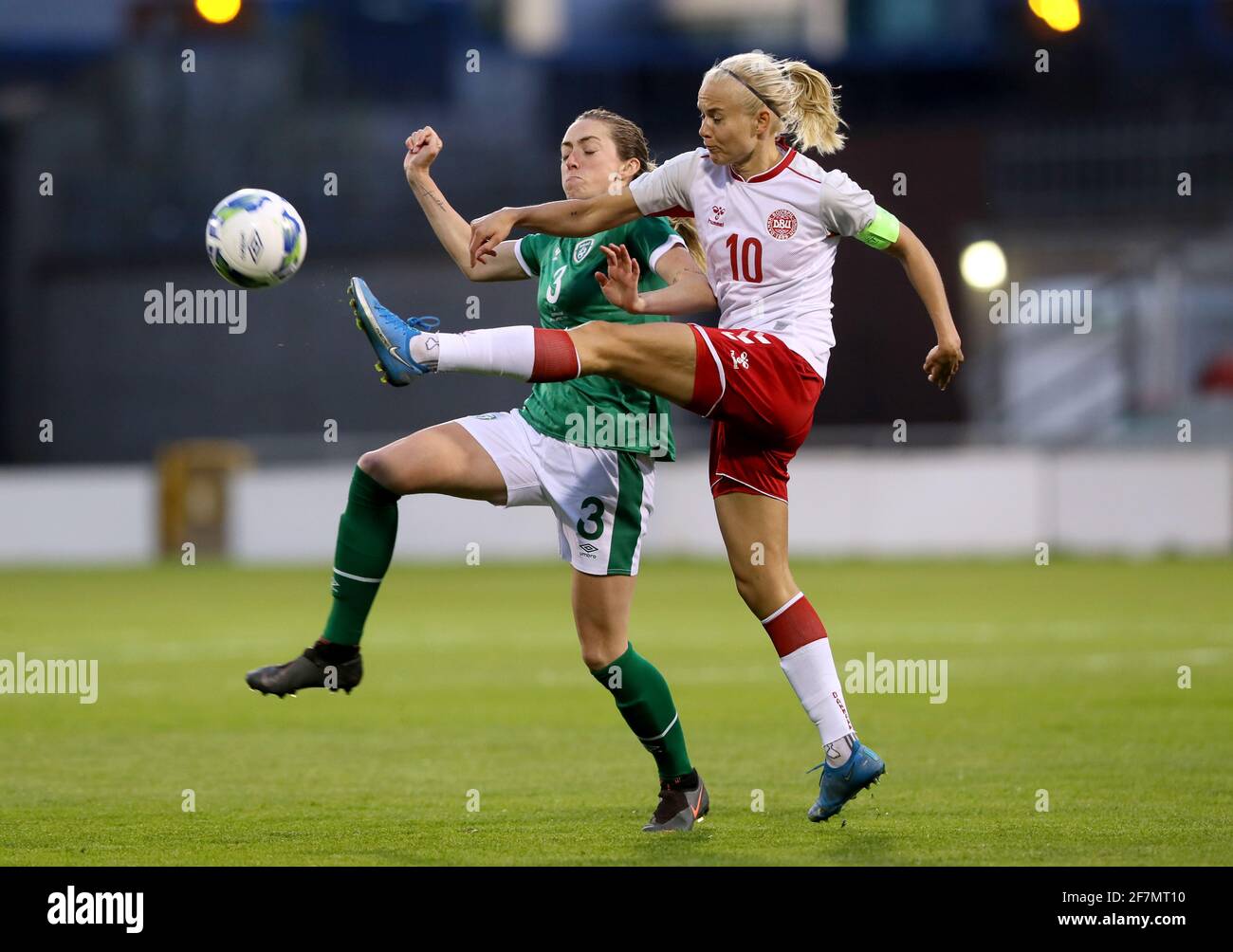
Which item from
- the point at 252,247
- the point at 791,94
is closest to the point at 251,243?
the point at 252,247

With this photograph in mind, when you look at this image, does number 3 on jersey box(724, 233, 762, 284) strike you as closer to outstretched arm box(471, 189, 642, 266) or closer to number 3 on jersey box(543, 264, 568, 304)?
outstretched arm box(471, 189, 642, 266)

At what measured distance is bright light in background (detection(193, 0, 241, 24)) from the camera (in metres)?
11.6

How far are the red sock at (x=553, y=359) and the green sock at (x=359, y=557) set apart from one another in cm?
88

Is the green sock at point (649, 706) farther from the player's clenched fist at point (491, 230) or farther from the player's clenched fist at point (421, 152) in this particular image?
the player's clenched fist at point (421, 152)

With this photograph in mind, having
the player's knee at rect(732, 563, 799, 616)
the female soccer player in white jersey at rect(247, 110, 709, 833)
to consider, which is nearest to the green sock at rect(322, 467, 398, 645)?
the female soccer player in white jersey at rect(247, 110, 709, 833)

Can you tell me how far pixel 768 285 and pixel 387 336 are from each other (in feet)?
4.44

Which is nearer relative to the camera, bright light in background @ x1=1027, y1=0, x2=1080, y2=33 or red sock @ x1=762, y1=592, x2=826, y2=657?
red sock @ x1=762, y1=592, x2=826, y2=657

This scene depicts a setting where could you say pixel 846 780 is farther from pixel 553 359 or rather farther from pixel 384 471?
pixel 384 471

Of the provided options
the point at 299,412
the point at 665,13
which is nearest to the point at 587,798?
the point at 299,412

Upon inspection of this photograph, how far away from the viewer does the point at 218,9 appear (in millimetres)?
11719

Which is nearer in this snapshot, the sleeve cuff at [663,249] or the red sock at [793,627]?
the red sock at [793,627]

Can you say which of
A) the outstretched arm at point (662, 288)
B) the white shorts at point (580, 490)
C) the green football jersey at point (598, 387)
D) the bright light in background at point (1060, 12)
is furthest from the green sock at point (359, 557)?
the bright light in background at point (1060, 12)

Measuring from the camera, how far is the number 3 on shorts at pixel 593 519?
6500 mm

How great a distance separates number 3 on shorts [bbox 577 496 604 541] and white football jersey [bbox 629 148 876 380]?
78 centimetres
